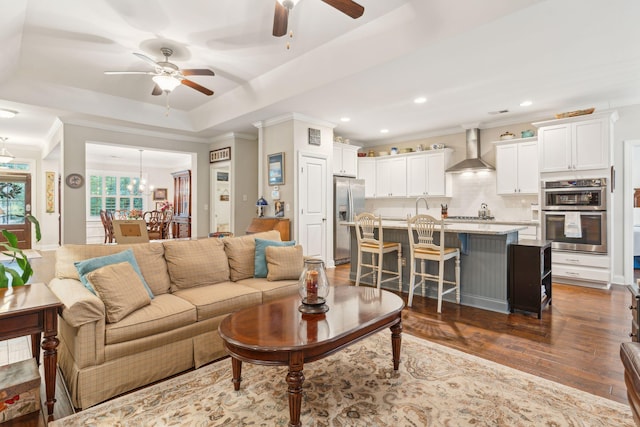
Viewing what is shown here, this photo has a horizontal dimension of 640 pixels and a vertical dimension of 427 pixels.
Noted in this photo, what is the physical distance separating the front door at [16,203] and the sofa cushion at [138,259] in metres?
8.25

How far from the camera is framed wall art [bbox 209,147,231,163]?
271 inches

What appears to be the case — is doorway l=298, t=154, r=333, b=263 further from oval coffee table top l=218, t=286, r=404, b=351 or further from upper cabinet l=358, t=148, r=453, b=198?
oval coffee table top l=218, t=286, r=404, b=351

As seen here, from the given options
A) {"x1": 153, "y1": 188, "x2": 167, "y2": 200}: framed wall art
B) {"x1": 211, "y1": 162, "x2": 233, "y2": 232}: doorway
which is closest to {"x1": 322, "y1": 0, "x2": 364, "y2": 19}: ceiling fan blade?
{"x1": 211, "y1": 162, "x2": 233, "y2": 232}: doorway

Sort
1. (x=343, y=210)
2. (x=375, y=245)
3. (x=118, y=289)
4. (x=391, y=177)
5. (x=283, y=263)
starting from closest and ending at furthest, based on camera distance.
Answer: (x=118, y=289)
(x=283, y=263)
(x=375, y=245)
(x=343, y=210)
(x=391, y=177)

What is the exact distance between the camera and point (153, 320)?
2172 mm

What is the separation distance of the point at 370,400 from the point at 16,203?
10.8m

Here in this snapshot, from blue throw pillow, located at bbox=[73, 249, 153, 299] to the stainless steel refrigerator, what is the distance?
13.1ft

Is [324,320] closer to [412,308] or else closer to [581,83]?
[412,308]

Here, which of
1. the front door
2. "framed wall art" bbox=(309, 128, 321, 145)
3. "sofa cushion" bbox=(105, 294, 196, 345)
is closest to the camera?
"sofa cushion" bbox=(105, 294, 196, 345)

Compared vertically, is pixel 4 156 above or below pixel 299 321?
above

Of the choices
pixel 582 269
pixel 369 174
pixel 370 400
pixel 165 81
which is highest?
pixel 165 81

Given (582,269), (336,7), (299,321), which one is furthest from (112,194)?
(582,269)

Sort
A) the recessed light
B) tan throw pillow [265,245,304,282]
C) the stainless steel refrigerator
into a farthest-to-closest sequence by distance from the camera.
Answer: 1. the stainless steel refrigerator
2. the recessed light
3. tan throw pillow [265,245,304,282]

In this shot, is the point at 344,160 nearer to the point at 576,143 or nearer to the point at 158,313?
the point at 576,143
